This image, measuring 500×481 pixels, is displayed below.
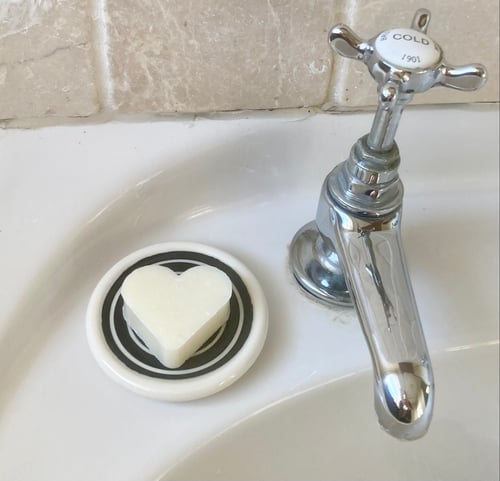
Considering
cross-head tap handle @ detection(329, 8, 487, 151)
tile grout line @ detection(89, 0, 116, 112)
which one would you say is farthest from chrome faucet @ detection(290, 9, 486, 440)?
tile grout line @ detection(89, 0, 116, 112)

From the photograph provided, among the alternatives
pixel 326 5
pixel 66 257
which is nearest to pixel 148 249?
pixel 66 257

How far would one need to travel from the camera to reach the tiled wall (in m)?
0.30

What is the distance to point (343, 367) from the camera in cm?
31

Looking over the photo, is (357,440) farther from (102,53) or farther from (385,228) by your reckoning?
(102,53)

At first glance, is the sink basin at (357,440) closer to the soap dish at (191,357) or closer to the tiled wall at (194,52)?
the soap dish at (191,357)

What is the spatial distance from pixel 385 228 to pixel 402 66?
0.26 ft

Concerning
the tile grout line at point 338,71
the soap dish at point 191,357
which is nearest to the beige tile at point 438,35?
the tile grout line at point 338,71

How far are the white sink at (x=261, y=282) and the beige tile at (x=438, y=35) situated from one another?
0.04 feet

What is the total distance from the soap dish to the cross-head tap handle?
0.36 ft

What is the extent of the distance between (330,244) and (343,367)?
0.06 meters

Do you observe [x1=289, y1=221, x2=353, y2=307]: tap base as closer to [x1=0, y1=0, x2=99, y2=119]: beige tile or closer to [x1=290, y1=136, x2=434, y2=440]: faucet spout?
[x1=290, y1=136, x2=434, y2=440]: faucet spout

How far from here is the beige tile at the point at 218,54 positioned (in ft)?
1.01

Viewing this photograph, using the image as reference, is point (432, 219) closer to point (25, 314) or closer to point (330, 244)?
point (330, 244)

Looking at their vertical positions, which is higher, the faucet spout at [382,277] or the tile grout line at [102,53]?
the tile grout line at [102,53]
